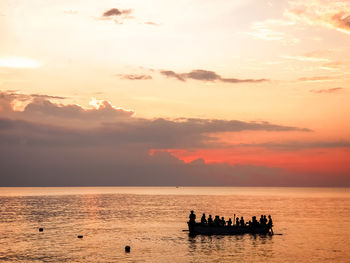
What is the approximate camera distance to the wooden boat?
209 feet

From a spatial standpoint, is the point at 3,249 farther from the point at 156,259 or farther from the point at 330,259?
the point at 330,259

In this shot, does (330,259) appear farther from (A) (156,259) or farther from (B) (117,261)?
(B) (117,261)

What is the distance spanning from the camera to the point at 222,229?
211 ft

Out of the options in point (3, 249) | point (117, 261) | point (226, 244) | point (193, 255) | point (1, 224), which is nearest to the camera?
point (117, 261)

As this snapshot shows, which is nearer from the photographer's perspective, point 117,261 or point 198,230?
point 117,261

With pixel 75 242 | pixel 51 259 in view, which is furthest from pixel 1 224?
pixel 51 259

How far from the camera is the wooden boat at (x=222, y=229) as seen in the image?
209 feet

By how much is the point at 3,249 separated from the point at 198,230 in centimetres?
2744

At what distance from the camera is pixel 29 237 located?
64.0 metres

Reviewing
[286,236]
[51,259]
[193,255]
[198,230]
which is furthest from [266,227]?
[51,259]

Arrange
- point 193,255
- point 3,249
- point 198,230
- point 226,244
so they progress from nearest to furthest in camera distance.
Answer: point 193,255 → point 3,249 → point 226,244 → point 198,230

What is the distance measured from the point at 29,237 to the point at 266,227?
120 ft

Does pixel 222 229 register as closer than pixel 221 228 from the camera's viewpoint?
No

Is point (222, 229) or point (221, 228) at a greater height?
point (221, 228)
